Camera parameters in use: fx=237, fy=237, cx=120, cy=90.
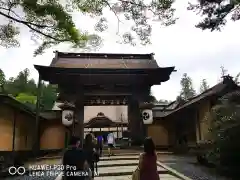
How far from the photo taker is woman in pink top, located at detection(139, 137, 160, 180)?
446 cm

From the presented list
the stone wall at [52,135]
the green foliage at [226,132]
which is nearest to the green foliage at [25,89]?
the stone wall at [52,135]

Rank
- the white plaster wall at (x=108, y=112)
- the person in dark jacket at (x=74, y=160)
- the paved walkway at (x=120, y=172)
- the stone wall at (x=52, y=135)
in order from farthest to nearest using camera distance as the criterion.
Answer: the white plaster wall at (x=108, y=112), the stone wall at (x=52, y=135), the paved walkway at (x=120, y=172), the person in dark jacket at (x=74, y=160)

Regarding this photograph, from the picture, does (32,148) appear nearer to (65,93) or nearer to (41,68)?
(65,93)

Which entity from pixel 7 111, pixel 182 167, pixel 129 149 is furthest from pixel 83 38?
pixel 129 149

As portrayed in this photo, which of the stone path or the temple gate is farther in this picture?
the temple gate

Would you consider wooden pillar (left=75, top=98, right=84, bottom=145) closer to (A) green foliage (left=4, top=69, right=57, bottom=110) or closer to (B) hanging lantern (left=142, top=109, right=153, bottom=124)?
(B) hanging lantern (left=142, top=109, right=153, bottom=124)

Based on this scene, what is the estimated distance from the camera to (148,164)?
4496 millimetres

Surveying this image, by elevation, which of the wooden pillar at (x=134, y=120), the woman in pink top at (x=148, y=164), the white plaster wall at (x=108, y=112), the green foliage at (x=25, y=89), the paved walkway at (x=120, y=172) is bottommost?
the paved walkway at (x=120, y=172)

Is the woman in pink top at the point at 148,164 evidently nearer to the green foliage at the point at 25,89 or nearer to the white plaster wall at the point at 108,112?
the white plaster wall at the point at 108,112

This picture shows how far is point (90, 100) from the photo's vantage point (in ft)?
60.7

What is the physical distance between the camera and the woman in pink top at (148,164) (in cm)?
446

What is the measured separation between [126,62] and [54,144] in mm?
8506

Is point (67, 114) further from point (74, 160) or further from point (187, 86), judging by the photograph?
point (187, 86)

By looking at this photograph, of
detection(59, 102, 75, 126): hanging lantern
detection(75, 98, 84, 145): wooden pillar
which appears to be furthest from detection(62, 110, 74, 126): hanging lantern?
detection(75, 98, 84, 145): wooden pillar
